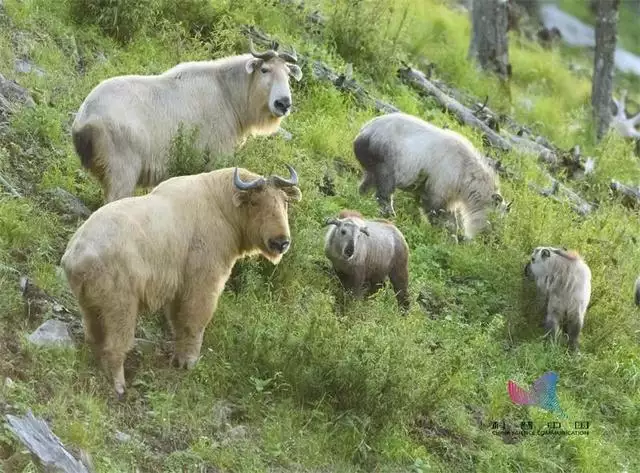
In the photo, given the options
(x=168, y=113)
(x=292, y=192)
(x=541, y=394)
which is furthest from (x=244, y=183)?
(x=541, y=394)

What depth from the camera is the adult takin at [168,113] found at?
7781 millimetres

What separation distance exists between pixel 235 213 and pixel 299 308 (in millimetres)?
1065

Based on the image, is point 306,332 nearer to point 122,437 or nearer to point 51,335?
point 122,437

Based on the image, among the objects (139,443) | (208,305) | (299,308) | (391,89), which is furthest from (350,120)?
(139,443)

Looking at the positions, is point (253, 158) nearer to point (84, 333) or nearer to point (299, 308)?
point (299, 308)

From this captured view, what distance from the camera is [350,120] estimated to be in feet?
39.0

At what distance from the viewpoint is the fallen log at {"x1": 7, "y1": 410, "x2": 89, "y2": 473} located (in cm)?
531

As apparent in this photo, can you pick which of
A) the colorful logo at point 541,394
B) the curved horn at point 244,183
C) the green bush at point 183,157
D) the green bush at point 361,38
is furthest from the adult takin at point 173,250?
the green bush at point 361,38

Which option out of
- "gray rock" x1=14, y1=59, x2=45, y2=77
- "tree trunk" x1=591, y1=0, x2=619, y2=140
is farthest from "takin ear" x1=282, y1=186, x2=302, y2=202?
"tree trunk" x1=591, y1=0, x2=619, y2=140

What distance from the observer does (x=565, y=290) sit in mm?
9195

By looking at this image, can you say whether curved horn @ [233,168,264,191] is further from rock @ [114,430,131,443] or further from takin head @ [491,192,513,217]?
takin head @ [491,192,513,217]

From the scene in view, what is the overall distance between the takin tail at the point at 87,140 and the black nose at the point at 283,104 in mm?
1646

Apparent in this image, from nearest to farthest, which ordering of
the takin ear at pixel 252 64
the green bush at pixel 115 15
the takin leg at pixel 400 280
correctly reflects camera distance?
1. the takin ear at pixel 252 64
2. the takin leg at pixel 400 280
3. the green bush at pixel 115 15

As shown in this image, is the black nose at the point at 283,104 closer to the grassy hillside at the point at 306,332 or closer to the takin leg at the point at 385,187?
the grassy hillside at the point at 306,332
